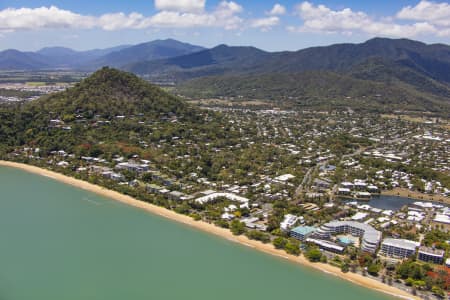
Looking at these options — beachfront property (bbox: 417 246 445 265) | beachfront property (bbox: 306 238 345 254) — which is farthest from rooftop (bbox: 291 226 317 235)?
beachfront property (bbox: 417 246 445 265)

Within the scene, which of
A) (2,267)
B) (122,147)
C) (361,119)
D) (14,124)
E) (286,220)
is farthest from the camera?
(361,119)

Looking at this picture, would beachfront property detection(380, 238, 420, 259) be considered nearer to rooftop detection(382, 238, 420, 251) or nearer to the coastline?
rooftop detection(382, 238, 420, 251)

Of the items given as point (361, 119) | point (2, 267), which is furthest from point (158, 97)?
point (2, 267)

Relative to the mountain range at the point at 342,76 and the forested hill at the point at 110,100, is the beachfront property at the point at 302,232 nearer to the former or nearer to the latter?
the forested hill at the point at 110,100

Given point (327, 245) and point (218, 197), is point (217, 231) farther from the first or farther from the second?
point (327, 245)

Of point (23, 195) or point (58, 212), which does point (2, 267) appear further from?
point (23, 195)
